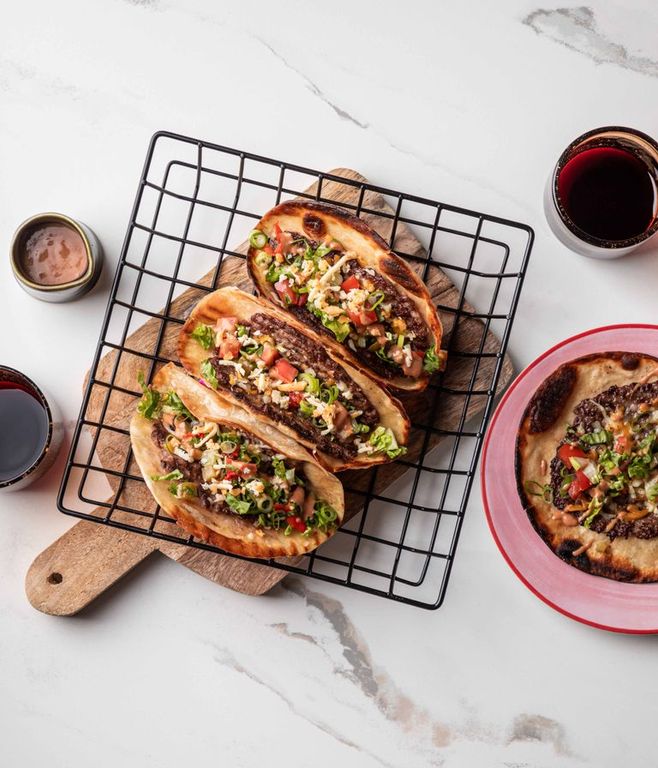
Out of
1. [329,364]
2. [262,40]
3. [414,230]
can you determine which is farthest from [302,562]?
[262,40]

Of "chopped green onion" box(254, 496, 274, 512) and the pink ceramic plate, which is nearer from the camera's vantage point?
"chopped green onion" box(254, 496, 274, 512)

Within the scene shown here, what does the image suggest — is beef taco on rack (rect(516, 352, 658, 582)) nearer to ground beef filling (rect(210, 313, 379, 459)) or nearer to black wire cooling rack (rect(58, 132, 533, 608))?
black wire cooling rack (rect(58, 132, 533, 608))

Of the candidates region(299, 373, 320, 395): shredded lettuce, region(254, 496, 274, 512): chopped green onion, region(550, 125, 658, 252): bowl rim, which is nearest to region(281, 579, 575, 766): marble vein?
region(254, 496, 274, 512): chopped green onion

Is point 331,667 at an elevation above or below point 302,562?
below

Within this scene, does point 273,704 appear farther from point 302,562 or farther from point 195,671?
point 302,562

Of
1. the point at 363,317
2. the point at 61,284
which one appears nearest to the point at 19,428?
the point at 61,284

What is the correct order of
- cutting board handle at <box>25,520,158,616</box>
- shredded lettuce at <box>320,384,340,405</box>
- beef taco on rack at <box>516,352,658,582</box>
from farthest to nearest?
cutting board handle at <box>25,520,158,616</box>
beef taco on rack at <box>516,352,658,582</box>
shredded lettuce at <box>320,384,340,405</box>

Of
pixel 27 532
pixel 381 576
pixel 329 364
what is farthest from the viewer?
pixel 27 532
